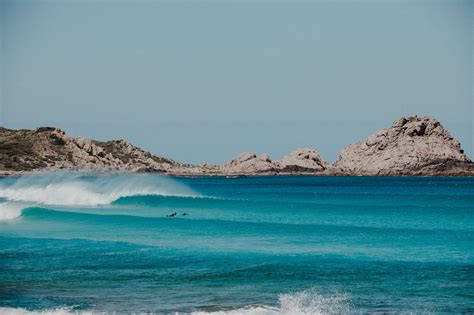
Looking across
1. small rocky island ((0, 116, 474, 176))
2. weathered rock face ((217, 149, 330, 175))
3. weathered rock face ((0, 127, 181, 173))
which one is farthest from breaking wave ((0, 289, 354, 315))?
weathered rock face ((217, 149, 330, 175))

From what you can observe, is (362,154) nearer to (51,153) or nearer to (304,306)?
(51,153)

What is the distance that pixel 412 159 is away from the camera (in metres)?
131

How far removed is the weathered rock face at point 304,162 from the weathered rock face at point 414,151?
28731mm

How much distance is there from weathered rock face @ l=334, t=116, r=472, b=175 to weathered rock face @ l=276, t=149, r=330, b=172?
28.7 meters

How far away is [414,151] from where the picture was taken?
5177 inches

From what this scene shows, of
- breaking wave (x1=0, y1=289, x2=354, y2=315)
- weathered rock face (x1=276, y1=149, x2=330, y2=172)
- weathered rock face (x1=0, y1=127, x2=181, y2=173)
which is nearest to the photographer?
breaking wave (x1=0, y1=289, x2=354, y2=315)

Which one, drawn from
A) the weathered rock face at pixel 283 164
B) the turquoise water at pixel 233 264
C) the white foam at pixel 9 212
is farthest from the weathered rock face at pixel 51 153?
the turquoise water at pixel 233 264

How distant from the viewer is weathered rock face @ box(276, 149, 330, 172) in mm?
170125

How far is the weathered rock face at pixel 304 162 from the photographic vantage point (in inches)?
6698

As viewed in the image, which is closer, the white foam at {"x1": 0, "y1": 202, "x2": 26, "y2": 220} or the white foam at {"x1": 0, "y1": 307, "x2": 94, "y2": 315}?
the white foam at {"x1": 0, "y1": 307, "x2": 94, "y2": 315}

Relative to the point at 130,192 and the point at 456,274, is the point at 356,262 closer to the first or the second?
the point at 456,274

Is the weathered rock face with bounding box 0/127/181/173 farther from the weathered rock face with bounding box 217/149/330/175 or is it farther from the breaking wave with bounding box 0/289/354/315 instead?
the breaking wave with bounding box 0/289/354/315

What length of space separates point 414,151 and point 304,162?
4406 centimetres

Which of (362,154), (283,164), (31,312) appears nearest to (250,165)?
(283,164)
